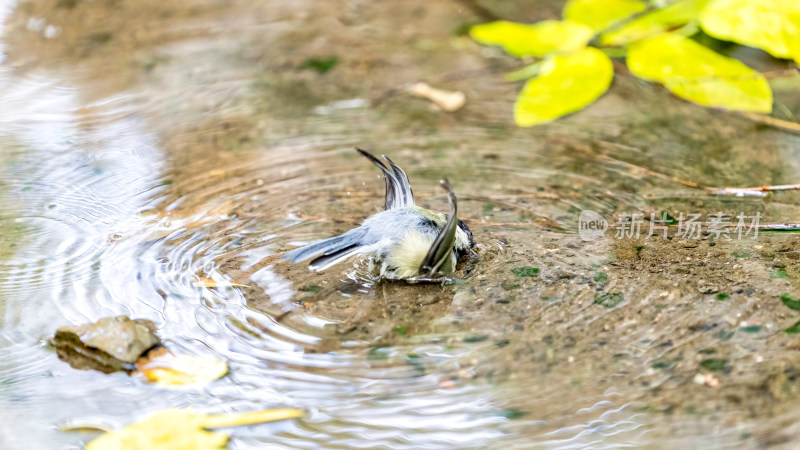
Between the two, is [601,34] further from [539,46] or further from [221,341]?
[221,341]

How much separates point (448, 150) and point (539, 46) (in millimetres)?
627

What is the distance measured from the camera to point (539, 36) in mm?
3170

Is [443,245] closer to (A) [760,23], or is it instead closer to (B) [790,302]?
(B) [790,302]

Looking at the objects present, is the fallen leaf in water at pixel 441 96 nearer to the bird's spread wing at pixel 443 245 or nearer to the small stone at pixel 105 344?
the bird's spread wing at pixel 443 245

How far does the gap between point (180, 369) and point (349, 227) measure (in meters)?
0.77

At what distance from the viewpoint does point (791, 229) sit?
2.30m

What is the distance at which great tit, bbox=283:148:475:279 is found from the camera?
202cm

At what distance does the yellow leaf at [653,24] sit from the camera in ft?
10.4

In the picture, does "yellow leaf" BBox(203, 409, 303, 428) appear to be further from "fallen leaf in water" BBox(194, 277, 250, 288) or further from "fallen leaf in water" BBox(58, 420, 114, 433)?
"fallen leaf in water" BBox(194, 277, 250, 288)

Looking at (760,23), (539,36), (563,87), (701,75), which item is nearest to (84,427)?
(563,87)

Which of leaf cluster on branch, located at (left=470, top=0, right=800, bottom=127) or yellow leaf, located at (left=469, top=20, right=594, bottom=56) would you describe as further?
yellow leaf, located at (left=469, top=20, right=594, bottom=56)

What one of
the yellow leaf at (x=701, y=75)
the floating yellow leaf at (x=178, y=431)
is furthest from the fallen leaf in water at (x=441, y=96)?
the floating yellow leaf at (x=178, y=431)

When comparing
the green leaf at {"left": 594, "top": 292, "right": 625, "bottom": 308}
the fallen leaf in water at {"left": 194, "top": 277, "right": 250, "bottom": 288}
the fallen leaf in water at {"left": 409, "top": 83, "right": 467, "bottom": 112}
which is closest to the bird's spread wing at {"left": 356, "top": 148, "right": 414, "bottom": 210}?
the fallen leaf in water at {"left": 194, "top": 277, "right": 250, "bottom": 288}

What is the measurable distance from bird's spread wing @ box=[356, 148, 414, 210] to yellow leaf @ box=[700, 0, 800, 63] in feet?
4.39
